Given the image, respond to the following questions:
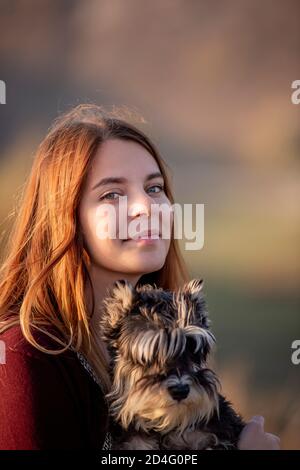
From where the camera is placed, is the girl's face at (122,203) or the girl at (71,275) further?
the girl's face at (122,203)

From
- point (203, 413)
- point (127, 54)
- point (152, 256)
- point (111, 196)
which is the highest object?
point (127, 54)

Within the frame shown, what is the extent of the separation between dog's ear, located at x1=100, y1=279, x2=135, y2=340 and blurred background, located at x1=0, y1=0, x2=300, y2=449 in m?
1.01

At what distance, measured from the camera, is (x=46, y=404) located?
1191 mm

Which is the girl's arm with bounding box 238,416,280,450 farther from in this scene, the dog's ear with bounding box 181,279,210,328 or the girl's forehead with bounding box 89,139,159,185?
the girl's forehead with bounding box 89,139,159,185

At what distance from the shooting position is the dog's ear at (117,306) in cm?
110

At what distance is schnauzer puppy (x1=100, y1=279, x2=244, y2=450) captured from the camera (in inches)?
40.4

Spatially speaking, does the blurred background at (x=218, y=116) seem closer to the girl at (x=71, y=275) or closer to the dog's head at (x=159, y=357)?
the girl at (x=71, y=275)

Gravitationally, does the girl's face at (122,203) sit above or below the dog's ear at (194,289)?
above

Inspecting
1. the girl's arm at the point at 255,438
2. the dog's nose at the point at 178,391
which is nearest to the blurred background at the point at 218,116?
the girl's arm at the point at 255,438

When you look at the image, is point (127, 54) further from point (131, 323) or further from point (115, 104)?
point (131, 323)

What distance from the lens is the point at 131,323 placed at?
3.60 feet

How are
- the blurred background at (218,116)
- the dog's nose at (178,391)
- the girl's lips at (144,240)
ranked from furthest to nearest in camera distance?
the blurred background at (218,116)
the girl's lips at (144,240)
the dog's nose at (178,391)
